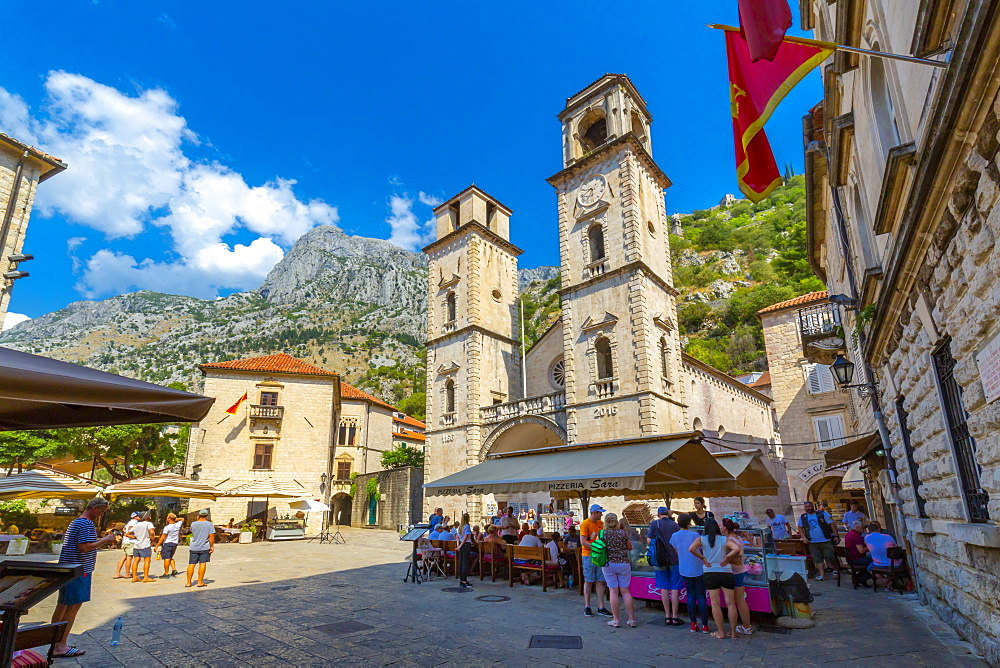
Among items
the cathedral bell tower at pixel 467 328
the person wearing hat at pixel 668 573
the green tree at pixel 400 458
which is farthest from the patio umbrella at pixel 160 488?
the green tree at pixel 400 458

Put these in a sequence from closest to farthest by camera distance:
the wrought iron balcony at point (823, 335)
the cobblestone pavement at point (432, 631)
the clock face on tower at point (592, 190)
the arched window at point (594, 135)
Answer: the cobblestone pavement at point (432, 631), the wrought iron balcony at point (823, 335), the clock face on tower at point (592, 190), the arched window at point (594, 135)

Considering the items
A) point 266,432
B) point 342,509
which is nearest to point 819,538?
point 266,432

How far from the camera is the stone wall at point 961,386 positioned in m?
3.71

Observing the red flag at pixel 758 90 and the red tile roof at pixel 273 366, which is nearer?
the red flag at pixel 758 90

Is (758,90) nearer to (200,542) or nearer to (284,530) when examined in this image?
(200,542)

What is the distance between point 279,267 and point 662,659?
6311 inches

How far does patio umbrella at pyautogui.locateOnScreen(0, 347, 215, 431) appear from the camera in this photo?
10.3 ft

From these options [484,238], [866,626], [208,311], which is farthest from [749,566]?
[208,311]

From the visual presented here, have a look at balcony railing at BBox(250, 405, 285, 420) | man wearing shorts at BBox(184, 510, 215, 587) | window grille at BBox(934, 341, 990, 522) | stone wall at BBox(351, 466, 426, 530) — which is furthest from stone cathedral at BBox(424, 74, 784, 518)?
window grille at BBox(934, 341, 990, 522)

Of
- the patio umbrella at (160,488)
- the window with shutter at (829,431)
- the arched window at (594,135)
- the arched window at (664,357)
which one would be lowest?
the patio umbrella at (160,488)

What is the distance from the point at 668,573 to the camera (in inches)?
291

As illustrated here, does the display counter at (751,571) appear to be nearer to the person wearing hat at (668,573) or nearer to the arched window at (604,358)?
the person wearing hat at (668,573)

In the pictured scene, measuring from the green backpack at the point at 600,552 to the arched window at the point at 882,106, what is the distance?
6074 mm

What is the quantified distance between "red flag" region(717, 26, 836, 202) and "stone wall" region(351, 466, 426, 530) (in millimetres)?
24086
